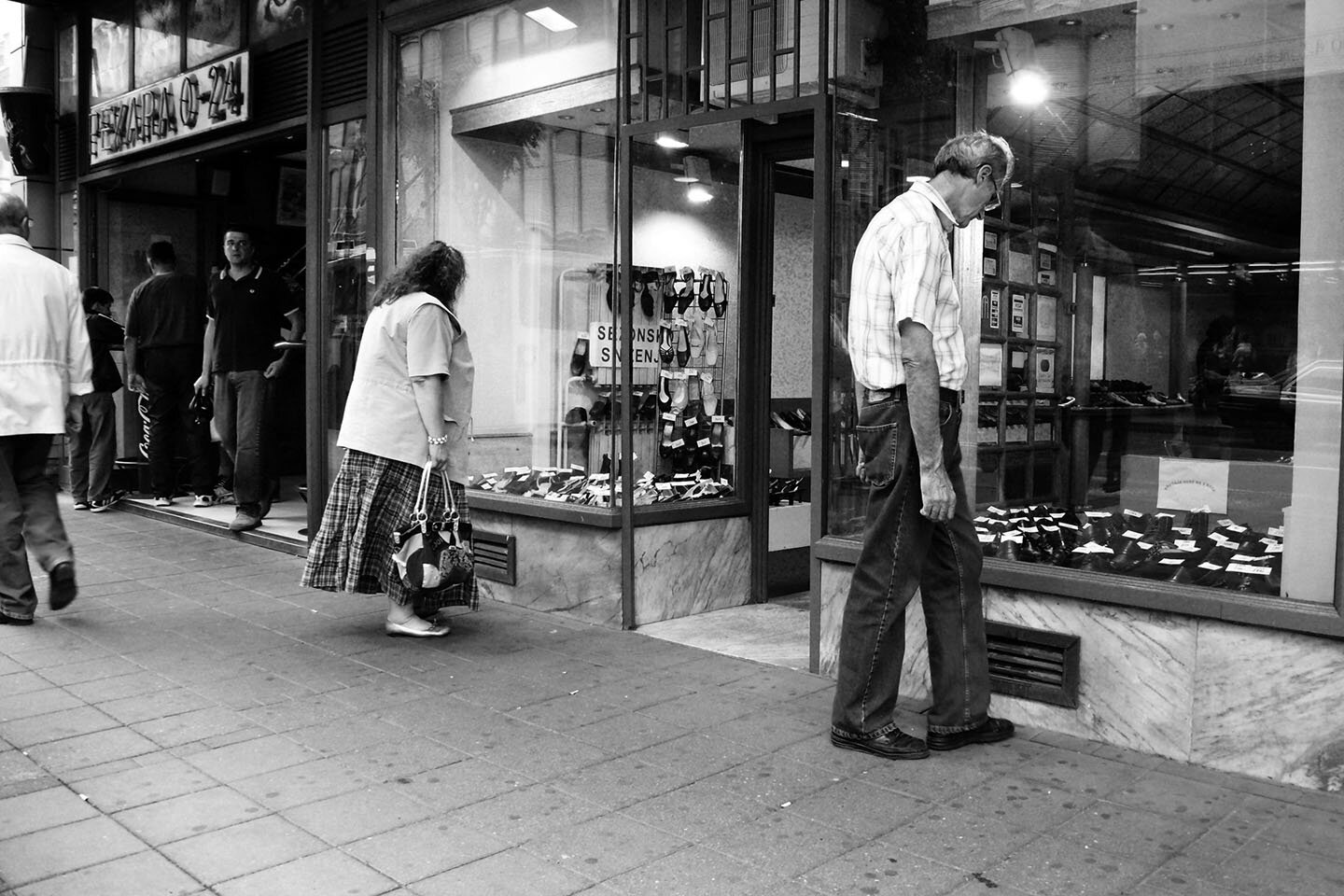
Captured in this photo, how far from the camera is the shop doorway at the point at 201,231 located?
1020cm

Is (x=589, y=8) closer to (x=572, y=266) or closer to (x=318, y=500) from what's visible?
(x=572, y=266)

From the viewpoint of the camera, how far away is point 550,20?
6.67 metres

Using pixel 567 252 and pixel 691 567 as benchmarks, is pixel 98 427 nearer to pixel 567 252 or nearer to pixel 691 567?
pixel 567 252

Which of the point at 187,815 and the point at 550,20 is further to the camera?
the point at 550,20

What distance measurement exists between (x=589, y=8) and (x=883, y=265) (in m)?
3.23

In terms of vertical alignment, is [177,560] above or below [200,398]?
below

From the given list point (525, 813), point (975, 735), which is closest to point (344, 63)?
point (525, 813)

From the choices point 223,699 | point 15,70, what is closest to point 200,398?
point 15,70

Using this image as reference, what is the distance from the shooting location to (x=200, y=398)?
980cm

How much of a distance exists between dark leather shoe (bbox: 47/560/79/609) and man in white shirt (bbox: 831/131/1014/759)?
3711mm

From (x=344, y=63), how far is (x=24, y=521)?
3.50 meters

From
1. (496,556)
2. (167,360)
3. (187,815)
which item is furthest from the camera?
(167,360)

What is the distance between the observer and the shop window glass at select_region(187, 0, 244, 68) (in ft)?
28.4

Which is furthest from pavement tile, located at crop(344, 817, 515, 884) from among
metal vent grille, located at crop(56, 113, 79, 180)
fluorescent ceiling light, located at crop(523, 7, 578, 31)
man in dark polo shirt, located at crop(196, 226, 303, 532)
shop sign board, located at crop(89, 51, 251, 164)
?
metal vent grille, located at crop(56, 113, 79, 180)
